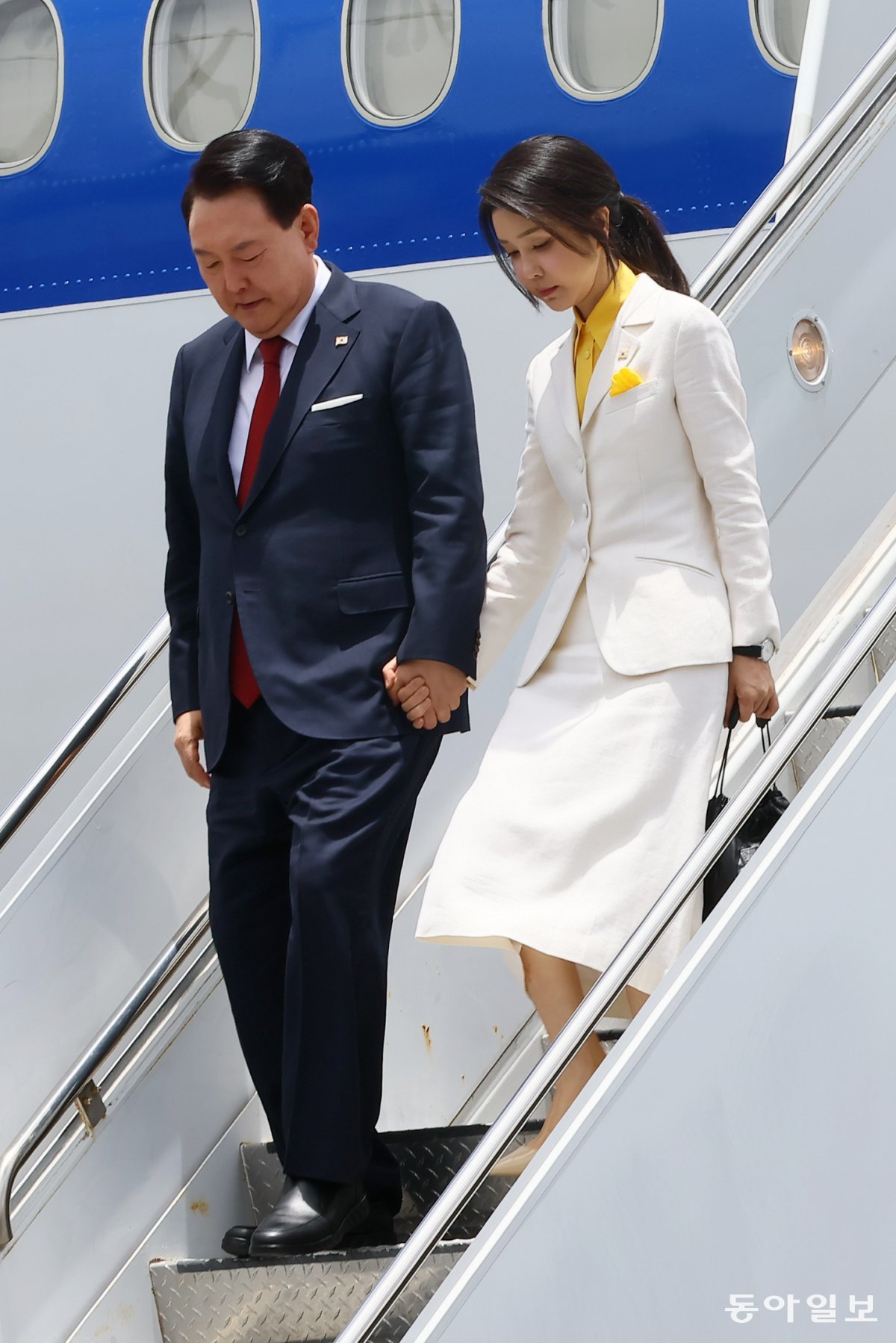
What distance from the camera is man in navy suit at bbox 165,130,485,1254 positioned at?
244 centimetres

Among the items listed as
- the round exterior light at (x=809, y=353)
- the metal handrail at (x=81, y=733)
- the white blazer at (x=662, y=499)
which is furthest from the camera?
the round exterior light at (x=809, y=353)

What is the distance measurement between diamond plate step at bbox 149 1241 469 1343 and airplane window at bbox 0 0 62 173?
353 centimetres

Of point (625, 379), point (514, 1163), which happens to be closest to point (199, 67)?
point (625, 379)

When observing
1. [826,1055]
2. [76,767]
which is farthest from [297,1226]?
[76,767]

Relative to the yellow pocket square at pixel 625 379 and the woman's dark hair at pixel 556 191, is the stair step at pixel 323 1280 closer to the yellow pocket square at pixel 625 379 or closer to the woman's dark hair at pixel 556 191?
the yellow pocket square at pixel 625 379

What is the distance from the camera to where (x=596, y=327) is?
2.46 metres

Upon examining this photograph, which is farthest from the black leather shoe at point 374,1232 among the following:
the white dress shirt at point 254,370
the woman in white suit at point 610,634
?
the white dress shirt at point 254,370

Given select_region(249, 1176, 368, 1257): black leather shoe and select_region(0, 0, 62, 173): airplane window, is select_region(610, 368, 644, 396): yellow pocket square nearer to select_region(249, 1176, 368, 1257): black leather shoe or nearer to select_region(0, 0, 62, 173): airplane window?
select_region(249, 1176, 368, 1257): black leather shoe

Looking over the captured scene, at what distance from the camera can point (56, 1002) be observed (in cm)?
284

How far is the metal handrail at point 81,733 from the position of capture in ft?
9.86

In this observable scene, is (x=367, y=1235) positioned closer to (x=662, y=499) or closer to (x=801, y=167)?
(x=662, y=499)

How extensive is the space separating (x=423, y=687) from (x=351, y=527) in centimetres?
28

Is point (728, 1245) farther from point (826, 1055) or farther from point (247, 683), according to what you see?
point (247, 683)

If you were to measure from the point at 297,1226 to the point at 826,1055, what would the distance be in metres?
0.89
